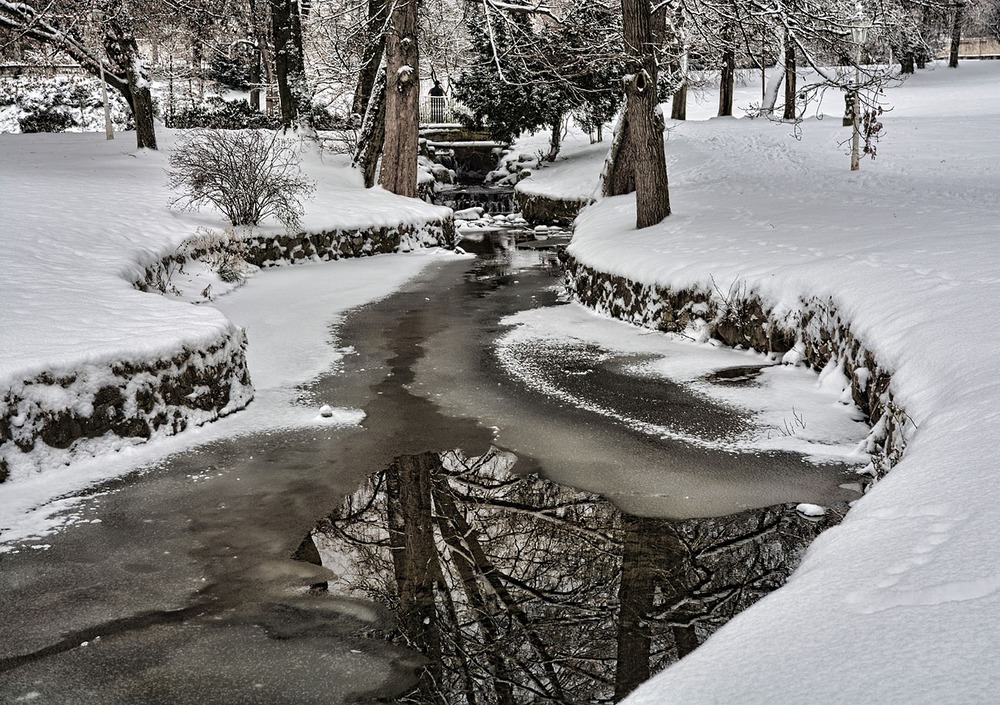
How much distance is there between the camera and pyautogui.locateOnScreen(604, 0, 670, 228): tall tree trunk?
12.9 meters

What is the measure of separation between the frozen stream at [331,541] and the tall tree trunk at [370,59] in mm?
15897

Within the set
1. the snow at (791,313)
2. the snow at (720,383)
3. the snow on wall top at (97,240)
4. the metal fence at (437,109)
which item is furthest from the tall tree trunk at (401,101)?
the metal fence at (437,109)

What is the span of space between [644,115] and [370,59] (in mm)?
12079

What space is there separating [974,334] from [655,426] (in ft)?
7.71

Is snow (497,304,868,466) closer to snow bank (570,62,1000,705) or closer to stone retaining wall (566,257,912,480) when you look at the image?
stone retaining wall (566,257,912,480)

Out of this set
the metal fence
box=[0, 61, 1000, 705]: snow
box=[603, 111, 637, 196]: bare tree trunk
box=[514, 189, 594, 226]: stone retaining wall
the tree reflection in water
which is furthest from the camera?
the metal fence

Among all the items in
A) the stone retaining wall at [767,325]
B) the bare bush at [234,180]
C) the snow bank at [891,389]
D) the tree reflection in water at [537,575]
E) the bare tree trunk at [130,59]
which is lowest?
the tree reflection in water at [537,575]

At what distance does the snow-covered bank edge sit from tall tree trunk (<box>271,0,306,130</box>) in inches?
770

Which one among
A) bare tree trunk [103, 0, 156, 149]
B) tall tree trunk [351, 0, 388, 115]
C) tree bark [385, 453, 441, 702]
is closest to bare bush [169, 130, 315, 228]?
bare tree trunk [103, 0, 156, 149]

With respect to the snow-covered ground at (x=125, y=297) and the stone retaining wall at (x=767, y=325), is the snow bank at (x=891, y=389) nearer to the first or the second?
the stone retaining wall at (x=767, y=325)

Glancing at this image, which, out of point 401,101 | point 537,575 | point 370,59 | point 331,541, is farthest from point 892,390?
point 370,59

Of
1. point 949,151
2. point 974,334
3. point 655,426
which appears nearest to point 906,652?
point 974,334

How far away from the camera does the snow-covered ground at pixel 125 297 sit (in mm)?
6152

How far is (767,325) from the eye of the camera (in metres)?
9.23
